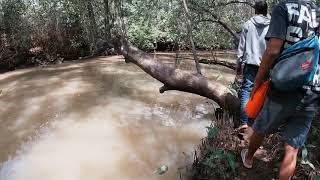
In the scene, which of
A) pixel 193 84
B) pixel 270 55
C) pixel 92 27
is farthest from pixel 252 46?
pixel 92 27

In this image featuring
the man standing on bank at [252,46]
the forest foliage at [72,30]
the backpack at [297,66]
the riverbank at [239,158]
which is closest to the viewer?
the backpack at [297,66]

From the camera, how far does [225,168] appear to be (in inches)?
156

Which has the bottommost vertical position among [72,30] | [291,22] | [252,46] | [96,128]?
[96,128]

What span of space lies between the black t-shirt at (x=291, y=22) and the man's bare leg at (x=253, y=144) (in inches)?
31.9

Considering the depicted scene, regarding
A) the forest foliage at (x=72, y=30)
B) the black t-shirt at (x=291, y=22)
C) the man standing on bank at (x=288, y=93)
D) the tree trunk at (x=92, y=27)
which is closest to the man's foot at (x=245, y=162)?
the man standing on bank at (x=288, y=93)

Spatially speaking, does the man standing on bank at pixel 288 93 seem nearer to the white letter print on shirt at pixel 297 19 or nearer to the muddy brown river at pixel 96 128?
the white letter print on shirt at pixel 297 19

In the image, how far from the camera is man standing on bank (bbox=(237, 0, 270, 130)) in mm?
4500

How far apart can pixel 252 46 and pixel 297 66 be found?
167cm

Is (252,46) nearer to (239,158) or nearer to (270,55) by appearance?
(239,158)

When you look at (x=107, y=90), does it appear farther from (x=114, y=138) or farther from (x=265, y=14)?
(x=265, y=14)

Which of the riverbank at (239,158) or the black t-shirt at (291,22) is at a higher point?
the black t-shirt at (291,22)

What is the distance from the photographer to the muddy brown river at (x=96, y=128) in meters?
5.08

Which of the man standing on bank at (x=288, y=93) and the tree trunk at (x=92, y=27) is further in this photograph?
the tree trunk at (x=92, y=27)

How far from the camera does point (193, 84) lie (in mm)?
5367
